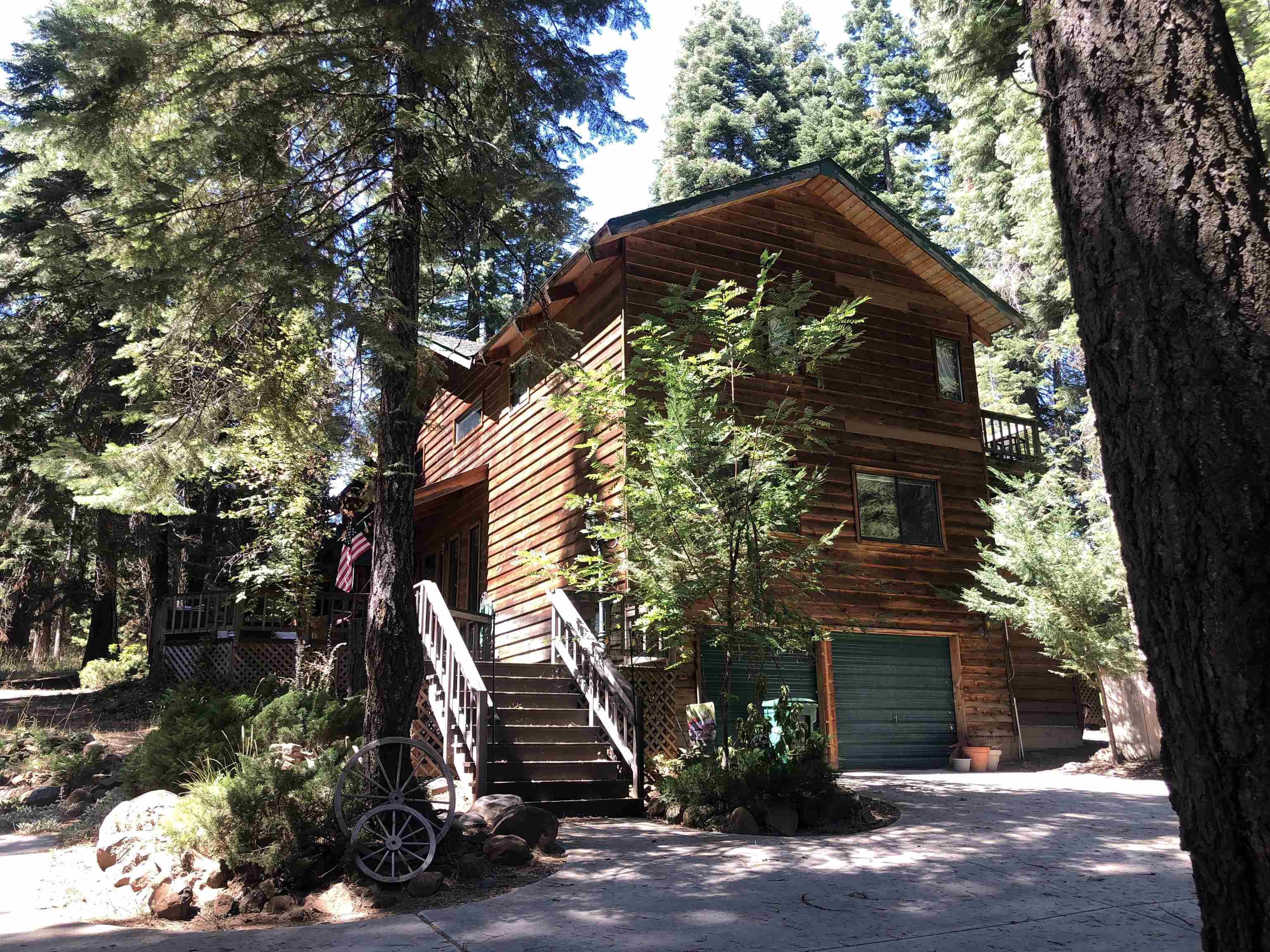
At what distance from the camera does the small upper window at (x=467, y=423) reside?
61.9 ft

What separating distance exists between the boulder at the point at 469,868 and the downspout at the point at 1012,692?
37.0 feet

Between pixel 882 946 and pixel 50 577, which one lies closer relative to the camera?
pixel 882 946

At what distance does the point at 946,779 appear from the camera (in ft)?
39.8

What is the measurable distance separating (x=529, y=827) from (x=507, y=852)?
492mm

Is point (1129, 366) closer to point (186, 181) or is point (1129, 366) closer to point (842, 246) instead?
point (186, 181)

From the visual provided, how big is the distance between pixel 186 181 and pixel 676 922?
7.26m

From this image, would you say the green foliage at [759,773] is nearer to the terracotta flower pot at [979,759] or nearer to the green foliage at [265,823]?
the green foliage at [265,823]

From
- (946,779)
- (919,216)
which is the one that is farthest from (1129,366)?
(919,216)

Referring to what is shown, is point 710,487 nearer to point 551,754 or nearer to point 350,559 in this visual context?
point 551,754

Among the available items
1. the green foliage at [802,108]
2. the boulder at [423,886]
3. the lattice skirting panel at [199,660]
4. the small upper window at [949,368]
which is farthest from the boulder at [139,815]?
the green foliage at [802,108]

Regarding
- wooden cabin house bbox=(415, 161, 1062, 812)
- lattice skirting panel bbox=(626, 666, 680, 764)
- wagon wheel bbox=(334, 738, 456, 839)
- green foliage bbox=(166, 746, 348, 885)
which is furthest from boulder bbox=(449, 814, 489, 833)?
lattice skirting panel bbox=(626, 666, 680, 764)

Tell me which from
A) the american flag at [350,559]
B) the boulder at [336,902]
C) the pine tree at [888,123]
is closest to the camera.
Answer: the boulder at [336,902]

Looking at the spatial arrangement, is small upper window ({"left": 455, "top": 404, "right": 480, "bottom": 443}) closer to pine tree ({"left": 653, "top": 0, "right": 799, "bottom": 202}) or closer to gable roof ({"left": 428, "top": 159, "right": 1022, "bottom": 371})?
gable roof ({"left": 428, "top": 159, "right": 1022, "bottom": 371})

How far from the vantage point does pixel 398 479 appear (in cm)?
771
